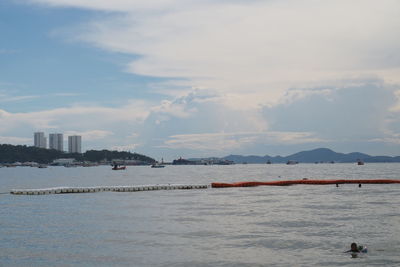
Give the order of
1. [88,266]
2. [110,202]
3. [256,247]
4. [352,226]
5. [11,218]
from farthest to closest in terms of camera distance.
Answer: [110,202] < [11,218] < [352,226] < [256,247] < [88,266]

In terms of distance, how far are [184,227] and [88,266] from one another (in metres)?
21.4

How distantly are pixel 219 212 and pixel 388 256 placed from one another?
35.8 m

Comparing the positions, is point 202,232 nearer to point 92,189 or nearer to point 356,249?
point 356,249

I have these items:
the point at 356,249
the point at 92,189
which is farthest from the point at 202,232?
the point at 92,189

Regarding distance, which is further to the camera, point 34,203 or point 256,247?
point 34,203

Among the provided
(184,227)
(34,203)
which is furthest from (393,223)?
(34,203)

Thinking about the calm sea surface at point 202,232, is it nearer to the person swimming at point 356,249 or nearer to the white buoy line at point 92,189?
the person swimming at point 356,249

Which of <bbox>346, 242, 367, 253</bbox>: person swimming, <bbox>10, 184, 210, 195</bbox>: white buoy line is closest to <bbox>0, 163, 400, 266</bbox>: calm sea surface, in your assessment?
<bbox>346, 242, 367, 253</bbox>: person swimming

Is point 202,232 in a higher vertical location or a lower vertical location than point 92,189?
lower

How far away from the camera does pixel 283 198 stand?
334 ft

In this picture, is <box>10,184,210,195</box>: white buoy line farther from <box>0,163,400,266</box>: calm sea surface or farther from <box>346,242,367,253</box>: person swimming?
→ <box>346,242,367,253</box>: person swimming

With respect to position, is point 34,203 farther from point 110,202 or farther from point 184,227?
point 184,227

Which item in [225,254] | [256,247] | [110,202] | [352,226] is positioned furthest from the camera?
[110,202]

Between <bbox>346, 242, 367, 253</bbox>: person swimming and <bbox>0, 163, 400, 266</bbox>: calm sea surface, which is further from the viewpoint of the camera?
<bbox>346, 242, 367, 253</bbox>: person swimming
